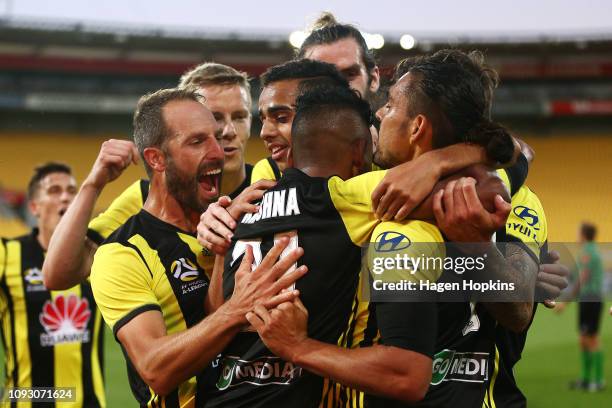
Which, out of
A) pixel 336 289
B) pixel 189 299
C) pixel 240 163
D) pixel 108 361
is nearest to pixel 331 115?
pixel 336 289

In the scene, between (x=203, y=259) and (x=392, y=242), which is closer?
(x=392, y=242)

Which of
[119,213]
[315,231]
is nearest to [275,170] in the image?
[119,213]

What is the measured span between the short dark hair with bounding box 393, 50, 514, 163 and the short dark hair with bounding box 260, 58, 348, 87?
723mm

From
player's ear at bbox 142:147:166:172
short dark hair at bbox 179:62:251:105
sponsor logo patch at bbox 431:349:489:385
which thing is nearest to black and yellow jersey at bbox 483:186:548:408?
sponsor logo patch at bbox 431:349:489:385

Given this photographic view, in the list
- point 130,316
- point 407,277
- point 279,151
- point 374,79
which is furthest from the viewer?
point 374,79

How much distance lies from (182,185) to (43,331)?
8.83 ft

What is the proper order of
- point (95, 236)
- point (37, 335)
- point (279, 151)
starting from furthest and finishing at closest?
point (37, 335) → point (95, 236) → point (279, 151)

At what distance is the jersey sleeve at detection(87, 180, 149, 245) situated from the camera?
3.67 metres

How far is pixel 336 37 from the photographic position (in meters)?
4.18

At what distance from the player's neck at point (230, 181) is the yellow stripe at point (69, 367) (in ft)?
7.00

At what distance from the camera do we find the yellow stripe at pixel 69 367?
16.7ft

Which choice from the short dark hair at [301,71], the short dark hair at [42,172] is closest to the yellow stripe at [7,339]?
the short dark hair at [42,172]

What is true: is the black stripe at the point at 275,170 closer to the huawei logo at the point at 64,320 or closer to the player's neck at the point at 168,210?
the player's neck at the point at 168,210

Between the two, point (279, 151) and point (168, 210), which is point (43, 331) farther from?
point (279, 151)
